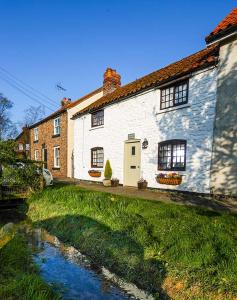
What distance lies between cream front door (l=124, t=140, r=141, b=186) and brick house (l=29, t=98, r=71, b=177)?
805cm

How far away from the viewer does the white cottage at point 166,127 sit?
10195mm

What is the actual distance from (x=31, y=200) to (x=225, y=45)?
415 inches

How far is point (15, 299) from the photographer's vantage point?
11.6 feet

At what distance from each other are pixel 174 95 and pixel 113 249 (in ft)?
27.6

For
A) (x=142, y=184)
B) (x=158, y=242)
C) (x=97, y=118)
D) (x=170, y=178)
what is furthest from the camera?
(x=97, y=118)

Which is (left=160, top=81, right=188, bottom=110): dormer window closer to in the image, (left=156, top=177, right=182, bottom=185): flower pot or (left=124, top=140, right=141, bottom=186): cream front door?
(left=124, top=140, right=141, bottom=186): cream front door

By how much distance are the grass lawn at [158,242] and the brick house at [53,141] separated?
42.0 ft

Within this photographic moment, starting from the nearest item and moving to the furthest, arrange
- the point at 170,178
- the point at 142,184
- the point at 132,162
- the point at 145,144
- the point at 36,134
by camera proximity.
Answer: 1. the point at 170,178
2. the point at 142,184
3. the point at 145,144
4. the point at 132,162
5. the point at 36,134

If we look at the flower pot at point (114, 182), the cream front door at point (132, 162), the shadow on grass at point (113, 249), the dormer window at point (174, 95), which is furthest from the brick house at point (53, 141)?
Answer: the shadow on grass at point (113, 249)

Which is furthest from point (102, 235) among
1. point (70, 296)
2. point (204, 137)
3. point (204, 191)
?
point (204, 137)

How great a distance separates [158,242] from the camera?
5.52 m

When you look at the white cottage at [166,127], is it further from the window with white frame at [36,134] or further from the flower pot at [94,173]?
the window with white frame at [36,134]

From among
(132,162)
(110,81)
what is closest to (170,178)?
(132,162)

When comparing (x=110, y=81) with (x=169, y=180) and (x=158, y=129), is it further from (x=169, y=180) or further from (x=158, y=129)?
(x=169, y=180)
